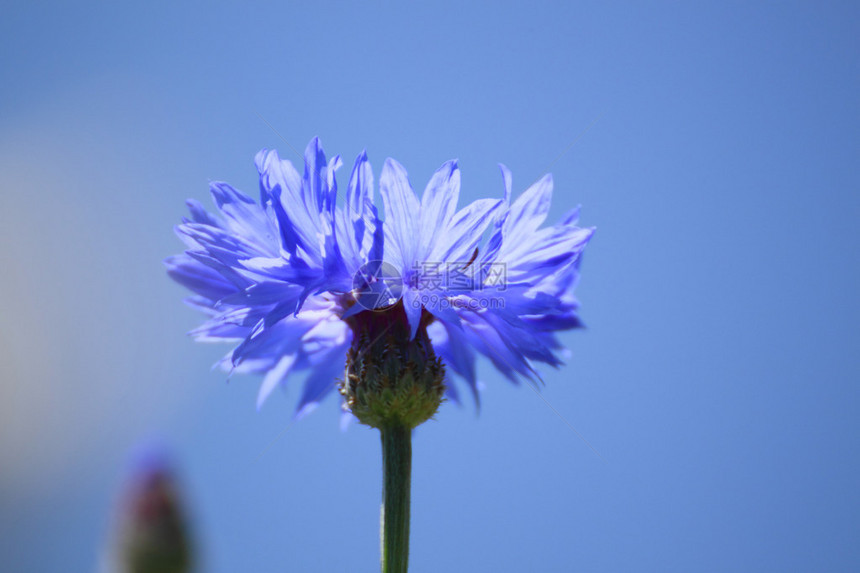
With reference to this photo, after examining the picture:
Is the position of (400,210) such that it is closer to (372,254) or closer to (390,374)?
(372,254)

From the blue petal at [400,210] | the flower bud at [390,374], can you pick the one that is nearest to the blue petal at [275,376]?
the flower bud at [390,374]

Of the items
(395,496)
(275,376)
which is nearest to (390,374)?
(395,496)

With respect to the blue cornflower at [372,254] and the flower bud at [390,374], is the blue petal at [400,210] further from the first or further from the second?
the flower bud at [390,374]

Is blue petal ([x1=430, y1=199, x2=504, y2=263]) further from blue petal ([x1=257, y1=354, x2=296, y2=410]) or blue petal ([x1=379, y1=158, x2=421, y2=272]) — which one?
blue petal ([x1=257, y1=354, x2=296, y2=410])

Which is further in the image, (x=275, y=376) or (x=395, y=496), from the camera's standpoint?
(x=275, y=376)

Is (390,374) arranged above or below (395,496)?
above

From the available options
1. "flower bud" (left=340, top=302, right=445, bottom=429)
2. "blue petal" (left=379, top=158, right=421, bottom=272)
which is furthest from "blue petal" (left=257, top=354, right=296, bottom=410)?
"blue petal" (left=379, top=158, right=421, bottom=272)

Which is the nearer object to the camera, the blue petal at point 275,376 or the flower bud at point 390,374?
the flower bud at point 390,374
